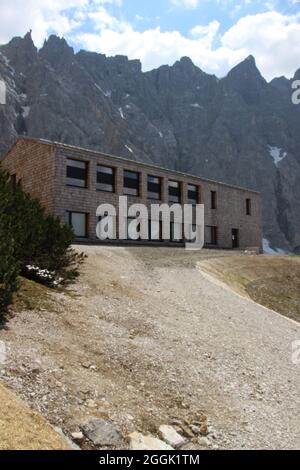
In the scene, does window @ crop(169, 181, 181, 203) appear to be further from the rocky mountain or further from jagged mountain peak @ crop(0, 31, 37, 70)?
jagged mountain peak @ crop(0, 31, 37, 70)

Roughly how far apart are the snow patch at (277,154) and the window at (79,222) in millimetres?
130476

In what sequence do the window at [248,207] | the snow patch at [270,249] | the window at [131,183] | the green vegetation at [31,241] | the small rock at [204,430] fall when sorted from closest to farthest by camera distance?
the small rock at [204,430] < the green vegetation at [31,241] < the window at [131,183] < the window at [248,207] < the snow patch at [270,249]

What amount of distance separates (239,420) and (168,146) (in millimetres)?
155334

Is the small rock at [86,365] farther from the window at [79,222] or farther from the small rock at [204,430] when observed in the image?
the window at [79,222]

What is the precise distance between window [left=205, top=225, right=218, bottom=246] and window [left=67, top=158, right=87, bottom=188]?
1691 centimetres

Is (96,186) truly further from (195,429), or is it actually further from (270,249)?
(270,249)

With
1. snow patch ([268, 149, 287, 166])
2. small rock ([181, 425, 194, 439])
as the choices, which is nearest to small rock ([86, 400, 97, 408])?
small rock ([181, 425, 194, 439])

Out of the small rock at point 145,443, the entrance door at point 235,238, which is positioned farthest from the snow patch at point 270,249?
the small rock at point 145,443

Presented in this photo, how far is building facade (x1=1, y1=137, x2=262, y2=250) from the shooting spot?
118 ft

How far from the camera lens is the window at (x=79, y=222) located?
A: 36.7 meters

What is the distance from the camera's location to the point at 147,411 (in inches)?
320

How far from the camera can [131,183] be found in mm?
41656

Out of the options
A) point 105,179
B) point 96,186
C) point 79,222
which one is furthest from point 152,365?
point 105,179

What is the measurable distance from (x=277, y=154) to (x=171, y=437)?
164 m
